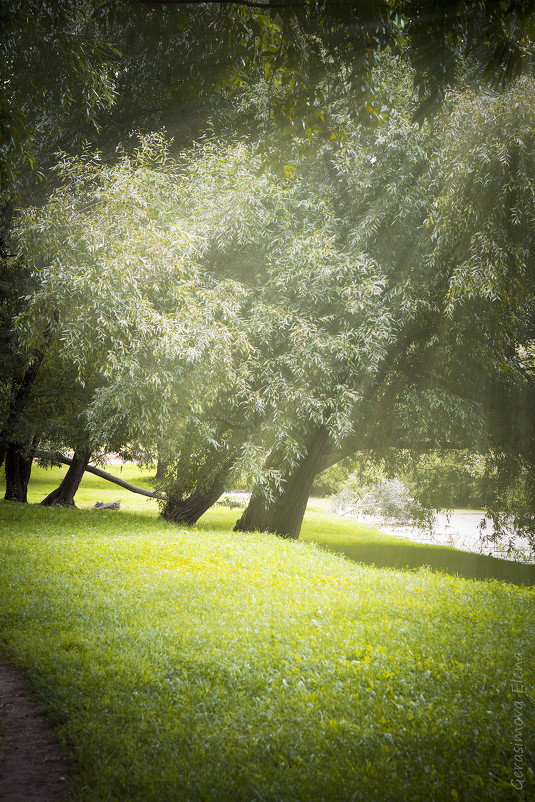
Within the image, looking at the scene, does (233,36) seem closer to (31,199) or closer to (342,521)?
(31,199)

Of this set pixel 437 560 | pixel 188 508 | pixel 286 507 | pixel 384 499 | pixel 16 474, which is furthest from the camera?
pixel 384 499

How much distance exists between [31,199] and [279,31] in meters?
10.2

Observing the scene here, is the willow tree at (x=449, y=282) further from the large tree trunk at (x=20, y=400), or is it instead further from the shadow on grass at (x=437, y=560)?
the large tree trunk at (x=20, y=400)

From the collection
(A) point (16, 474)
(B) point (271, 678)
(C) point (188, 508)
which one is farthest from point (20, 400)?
(B) point (271, 678)

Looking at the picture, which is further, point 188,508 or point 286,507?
point 188,508

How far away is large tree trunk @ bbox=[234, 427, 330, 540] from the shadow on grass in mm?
1363

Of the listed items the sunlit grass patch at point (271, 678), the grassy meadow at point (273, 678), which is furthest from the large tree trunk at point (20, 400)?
the sunlit grass patch at point (271, 678)

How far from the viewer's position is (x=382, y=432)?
606 inches

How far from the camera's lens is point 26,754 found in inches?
157

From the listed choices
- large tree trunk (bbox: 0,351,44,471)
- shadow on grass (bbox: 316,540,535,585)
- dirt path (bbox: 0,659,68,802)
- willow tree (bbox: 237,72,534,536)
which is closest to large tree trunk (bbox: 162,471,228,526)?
willow tree (bbox: 237,72,534,536)

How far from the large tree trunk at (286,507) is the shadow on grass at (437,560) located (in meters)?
1.36

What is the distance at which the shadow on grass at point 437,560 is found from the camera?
54.1ft

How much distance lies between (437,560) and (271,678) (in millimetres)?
14888

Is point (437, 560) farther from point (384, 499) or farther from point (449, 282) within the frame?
point (384, 499)
